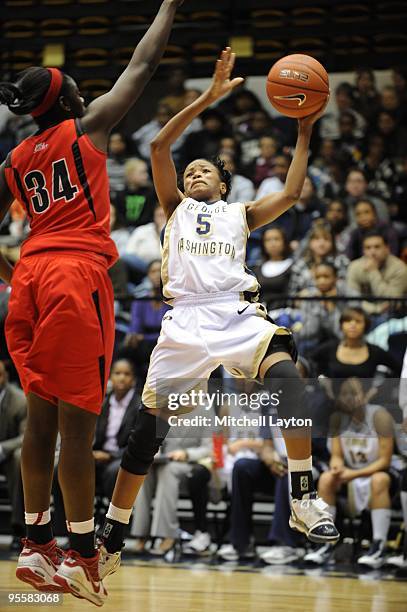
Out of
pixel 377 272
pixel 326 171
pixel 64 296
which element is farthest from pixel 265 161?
A: pixel 64 296

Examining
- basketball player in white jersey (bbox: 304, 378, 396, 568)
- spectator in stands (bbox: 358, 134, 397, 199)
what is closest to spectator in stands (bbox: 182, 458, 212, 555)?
basketball player in white jersey (bbox: 304, 378, 396, 568)

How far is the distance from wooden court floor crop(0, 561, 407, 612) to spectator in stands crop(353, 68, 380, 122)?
256 inches

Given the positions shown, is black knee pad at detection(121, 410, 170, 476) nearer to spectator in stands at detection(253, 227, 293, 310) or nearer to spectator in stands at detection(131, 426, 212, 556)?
spectator in stands at detection(131, 426, 212, 556)

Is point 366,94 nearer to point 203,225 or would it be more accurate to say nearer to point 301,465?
point 203,225

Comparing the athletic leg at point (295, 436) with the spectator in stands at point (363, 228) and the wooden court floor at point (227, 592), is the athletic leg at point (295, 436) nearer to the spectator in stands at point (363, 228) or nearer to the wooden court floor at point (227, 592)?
the wooden court floor at point (227, 592)

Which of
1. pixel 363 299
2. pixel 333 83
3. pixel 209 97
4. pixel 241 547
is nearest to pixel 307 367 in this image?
pixel 363 299

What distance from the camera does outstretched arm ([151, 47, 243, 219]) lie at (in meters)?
5.33

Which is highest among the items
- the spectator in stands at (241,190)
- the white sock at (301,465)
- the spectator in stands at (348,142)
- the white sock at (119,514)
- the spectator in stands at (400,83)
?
the spectator in stands at (400,83)

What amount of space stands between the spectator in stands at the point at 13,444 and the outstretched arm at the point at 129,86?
4602 millimetres

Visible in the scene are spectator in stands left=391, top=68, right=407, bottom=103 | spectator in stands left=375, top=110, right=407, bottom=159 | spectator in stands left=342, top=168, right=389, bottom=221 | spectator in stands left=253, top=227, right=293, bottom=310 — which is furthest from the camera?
spectator in stands left=391, top=68, right=407, bottom=103

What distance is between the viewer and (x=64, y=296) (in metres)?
4.71

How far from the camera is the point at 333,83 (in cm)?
1330

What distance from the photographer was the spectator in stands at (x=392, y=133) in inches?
472

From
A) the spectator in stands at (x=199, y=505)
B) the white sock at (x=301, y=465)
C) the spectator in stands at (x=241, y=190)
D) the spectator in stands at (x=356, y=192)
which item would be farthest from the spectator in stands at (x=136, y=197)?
the white sock at (x=301, y=465)
